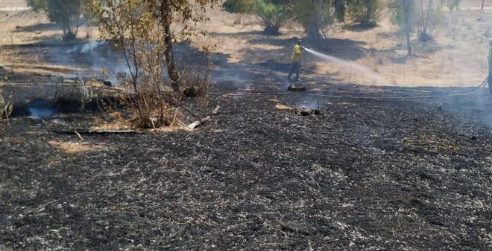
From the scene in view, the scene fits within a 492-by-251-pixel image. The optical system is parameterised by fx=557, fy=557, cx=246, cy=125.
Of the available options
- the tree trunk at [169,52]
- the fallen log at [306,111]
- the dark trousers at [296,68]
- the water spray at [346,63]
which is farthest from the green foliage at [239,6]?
the fallen log at [306,111]

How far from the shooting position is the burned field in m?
5.09

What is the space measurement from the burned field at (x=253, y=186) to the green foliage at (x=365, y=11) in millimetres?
19506

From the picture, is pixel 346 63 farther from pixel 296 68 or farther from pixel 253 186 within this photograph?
pixel 253 186

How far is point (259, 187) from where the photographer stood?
21.0 ft

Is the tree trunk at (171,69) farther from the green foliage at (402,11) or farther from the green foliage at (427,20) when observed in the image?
the green foliage at (427,20)

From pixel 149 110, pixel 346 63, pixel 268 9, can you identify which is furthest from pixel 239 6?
pixel 149 110

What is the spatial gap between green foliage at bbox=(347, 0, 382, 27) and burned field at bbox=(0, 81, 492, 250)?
19.5 m

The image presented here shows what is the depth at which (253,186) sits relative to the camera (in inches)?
253

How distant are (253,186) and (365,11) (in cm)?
2648

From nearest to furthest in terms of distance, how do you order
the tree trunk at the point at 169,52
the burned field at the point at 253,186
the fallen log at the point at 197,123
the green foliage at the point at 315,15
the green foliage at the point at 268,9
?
the burned field at the point at 253,186, the fallen log at the point at 197,123, the tree trunk at the point at 169,52, the green foliage at the point at 315,15, the green foliage at the point at 268,9

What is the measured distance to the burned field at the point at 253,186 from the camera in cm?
509

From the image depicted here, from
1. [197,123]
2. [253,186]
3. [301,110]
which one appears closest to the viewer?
[253,186]

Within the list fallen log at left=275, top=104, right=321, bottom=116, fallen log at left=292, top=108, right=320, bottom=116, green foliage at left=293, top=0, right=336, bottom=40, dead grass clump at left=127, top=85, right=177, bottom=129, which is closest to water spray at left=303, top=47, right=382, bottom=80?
green foliage at left=293, top=0, right=336, bottom=40

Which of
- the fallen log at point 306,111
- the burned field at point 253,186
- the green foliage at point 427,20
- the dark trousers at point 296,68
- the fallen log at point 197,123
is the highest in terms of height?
the green foliage at point 427,20
